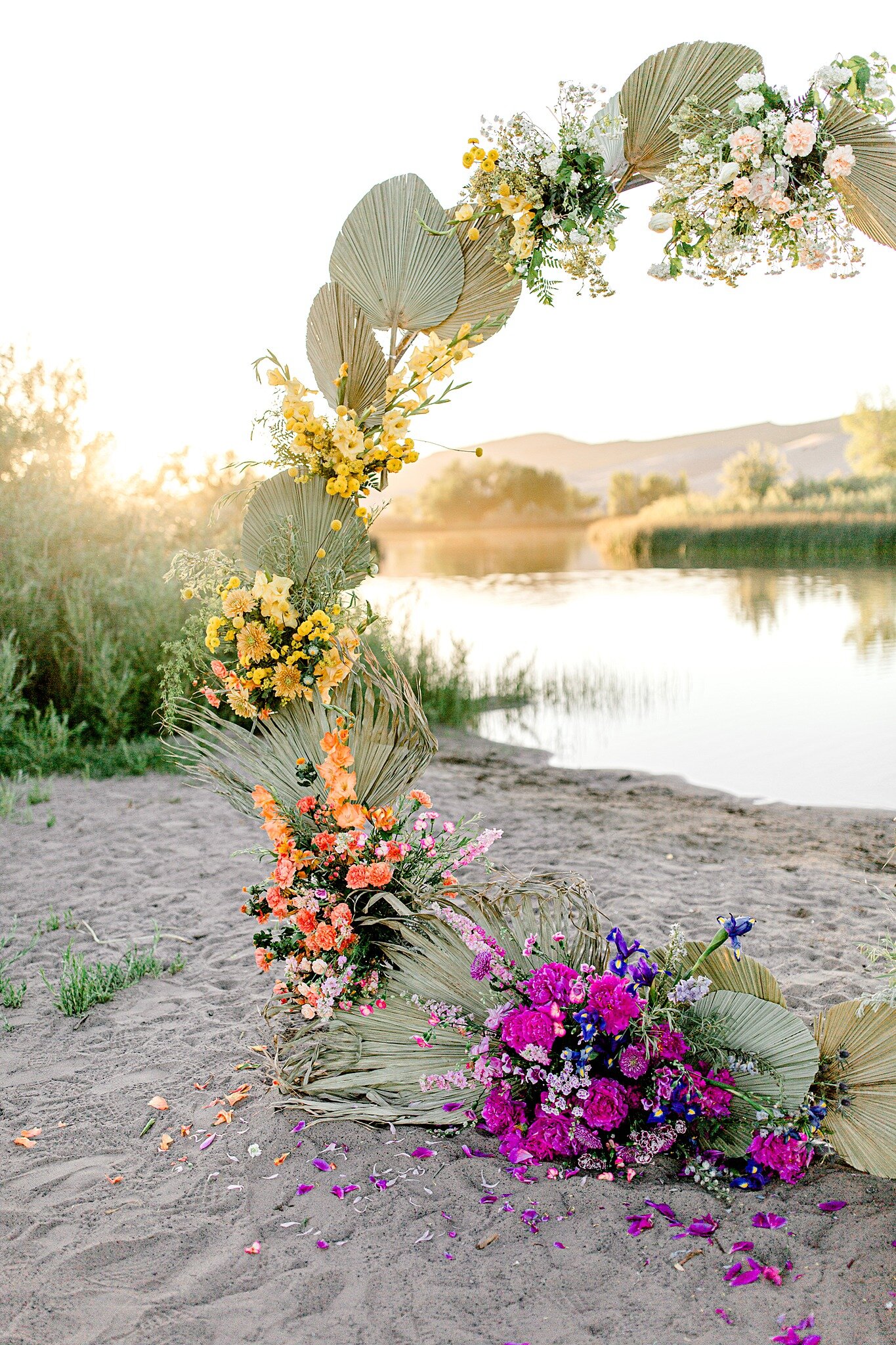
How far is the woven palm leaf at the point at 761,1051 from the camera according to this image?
2455 millimetres

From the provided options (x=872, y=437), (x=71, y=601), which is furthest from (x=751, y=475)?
(x=71, y=601)

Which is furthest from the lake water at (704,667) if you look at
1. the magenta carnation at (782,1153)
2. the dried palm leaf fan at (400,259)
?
the dried palm leaf fan at (400,259)

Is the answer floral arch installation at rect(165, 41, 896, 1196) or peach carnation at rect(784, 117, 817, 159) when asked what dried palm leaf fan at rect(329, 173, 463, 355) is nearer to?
floral arch installation at rect(165, 41, 896, 1196)

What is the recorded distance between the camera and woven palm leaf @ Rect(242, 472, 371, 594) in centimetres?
296

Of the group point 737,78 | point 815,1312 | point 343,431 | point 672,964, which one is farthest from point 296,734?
point 737,78

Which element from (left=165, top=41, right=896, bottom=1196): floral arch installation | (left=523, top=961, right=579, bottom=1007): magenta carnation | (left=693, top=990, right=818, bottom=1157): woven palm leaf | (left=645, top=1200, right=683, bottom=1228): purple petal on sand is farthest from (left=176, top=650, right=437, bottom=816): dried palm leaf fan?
(left=645, top=1200, right=683, bottom=1228): purple petal on sand

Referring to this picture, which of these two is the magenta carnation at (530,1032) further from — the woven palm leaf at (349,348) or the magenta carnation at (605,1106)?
the woven palm leaf at (349,348)

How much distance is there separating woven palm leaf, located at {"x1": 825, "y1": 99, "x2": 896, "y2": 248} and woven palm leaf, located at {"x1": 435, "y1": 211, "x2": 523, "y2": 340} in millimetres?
900

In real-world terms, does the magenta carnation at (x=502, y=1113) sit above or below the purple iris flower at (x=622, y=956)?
below

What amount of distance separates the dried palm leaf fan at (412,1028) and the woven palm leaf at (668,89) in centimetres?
211

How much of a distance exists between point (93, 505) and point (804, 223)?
7794 millimetres

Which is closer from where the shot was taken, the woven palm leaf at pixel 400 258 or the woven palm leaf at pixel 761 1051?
the woven palm leaf at pixel 761 1051

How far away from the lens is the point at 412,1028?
2.82 meters

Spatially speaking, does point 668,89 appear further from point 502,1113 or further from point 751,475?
point 751,475
